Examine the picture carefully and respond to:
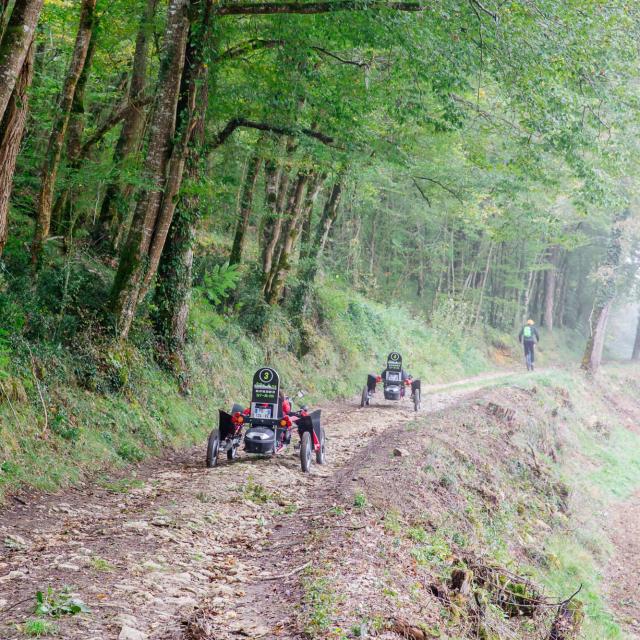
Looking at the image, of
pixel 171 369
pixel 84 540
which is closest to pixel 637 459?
pixel 171 369

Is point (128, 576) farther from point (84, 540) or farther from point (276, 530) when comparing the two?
point (276, 530)

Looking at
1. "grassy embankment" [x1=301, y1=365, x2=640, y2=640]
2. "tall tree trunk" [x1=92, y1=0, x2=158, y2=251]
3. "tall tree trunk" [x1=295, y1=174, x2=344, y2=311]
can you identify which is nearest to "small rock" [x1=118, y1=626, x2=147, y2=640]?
"grassy embankment" [x1=301, y1=365, x2=640, y2=640]

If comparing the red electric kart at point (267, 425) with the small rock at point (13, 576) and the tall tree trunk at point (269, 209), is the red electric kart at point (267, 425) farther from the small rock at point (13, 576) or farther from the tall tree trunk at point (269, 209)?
the tall tree trunk at point (269, 209)

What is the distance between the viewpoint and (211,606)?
4684 mm

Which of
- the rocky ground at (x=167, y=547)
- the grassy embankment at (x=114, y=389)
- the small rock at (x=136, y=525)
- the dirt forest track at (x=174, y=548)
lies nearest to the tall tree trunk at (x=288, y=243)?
the grassy embankment at (x=114, y=389)

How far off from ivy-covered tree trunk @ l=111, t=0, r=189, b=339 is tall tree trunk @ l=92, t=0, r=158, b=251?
0.71m

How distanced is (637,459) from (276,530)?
17164 mm

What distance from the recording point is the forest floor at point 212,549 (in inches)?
170

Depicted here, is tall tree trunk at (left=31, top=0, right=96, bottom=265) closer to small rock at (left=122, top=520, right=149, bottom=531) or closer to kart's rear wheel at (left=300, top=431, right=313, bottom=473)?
kart's rear wheel at (left=300, top=431, right=313, bottom=473)

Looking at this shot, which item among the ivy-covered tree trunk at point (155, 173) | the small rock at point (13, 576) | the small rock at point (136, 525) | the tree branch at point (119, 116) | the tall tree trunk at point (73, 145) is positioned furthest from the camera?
the tree branch at point (119, 116)

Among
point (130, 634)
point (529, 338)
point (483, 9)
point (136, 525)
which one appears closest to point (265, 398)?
point (136, 525)

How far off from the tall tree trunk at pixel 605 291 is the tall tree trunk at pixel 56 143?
74.9ft

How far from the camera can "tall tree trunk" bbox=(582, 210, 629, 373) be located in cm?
2759

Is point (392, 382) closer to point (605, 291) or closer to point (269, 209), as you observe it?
point (269, 209)
